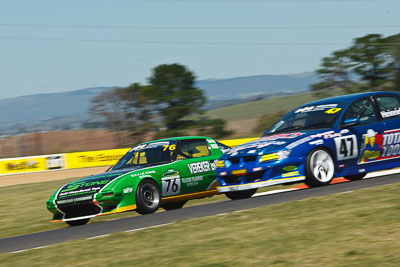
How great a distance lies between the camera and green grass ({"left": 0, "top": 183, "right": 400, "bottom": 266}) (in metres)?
4.96

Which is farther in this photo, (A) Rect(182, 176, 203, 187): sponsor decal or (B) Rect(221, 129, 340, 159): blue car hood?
(A) Rect(182, 176, 203, 187): sponsor decal

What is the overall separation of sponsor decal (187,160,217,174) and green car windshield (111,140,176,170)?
399 millimetres

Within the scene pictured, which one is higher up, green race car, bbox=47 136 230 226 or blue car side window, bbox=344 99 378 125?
blue car side window, bbox=344 99 378 125

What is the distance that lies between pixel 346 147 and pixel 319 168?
0.61 metres

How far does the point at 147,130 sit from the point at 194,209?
58.2 m

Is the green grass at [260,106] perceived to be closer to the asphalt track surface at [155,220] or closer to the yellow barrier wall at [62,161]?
the yellow barrier wall at [62,161]

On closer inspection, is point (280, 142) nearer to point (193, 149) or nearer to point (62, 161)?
point (193, 149)

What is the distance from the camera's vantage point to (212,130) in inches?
2761

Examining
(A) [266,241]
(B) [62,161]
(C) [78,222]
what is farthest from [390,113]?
(B) [62,161]

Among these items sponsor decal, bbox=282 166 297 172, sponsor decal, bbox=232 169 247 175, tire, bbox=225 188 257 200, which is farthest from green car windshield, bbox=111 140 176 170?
sponsor decal, bbox=282 166 297 172

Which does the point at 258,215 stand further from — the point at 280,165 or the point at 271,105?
the point at 271,105

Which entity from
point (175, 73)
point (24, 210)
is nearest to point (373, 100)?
point (24, 210)

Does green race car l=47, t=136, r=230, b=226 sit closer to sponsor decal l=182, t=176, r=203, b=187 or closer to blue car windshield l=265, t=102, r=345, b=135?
sponsor decal l=182, t=176, r=203, b=187

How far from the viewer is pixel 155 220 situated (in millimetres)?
8430
